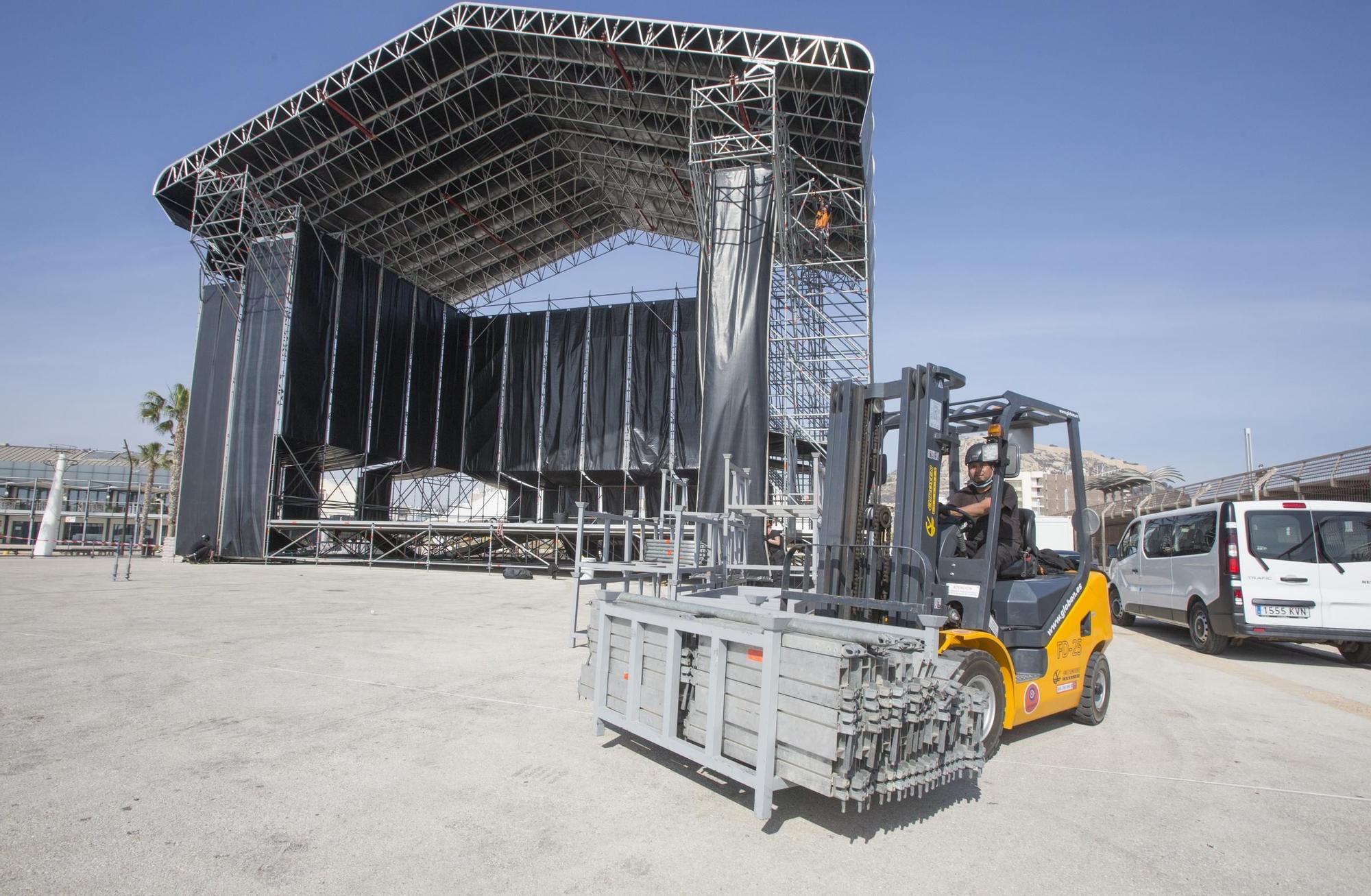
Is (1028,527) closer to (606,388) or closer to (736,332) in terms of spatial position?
(736,332)

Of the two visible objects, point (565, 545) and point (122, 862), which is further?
point (565, 545)

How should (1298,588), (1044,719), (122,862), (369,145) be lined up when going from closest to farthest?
1. (122,862)
2. (1044,719)
3. (1298,588)
4. (369,145)

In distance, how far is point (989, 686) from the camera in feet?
14.1

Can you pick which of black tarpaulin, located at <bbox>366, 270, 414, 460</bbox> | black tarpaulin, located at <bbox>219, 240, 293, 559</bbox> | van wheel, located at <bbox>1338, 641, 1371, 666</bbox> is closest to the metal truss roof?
black tarpaulin, located at <bbox>366, 270, 414, 460</bbox>

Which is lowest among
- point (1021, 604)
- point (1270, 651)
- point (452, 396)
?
point (1270, 651)

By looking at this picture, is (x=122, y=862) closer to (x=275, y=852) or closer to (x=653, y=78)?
(x=275, y=852)

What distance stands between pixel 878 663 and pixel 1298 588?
320 inches

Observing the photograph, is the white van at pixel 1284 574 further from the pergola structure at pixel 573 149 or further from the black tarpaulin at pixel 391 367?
the black tarpaulin at pixel 391 367

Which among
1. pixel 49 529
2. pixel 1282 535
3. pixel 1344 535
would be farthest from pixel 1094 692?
pixel 49 529

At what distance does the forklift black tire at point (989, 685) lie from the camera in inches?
162

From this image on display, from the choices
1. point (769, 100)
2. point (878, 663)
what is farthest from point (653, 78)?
point (878, 663)

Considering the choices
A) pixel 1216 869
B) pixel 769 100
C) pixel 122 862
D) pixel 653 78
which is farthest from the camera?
pixel 653 78

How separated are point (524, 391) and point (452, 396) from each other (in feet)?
11.0

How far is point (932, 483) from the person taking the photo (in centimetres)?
475
